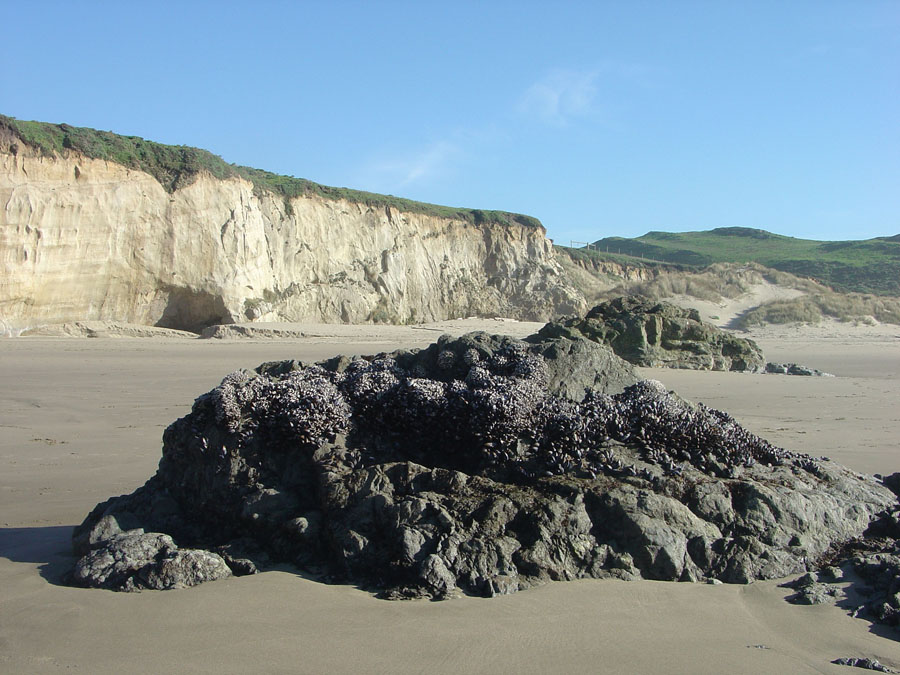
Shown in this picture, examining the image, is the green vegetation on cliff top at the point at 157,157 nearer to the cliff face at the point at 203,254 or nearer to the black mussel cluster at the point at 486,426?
the cliff face at the point at 203,254

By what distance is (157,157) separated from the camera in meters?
25.5

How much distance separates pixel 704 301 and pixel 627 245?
5627cm

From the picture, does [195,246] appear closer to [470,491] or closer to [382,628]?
[470,491]

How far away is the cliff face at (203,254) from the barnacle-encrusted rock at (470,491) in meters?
20.2

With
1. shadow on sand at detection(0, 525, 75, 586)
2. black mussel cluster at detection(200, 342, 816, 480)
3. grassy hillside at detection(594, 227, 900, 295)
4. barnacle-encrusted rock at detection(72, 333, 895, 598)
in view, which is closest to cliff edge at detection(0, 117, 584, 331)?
shadow on sand at detection(0, 525, 75, 586)

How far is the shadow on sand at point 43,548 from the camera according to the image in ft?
14.4

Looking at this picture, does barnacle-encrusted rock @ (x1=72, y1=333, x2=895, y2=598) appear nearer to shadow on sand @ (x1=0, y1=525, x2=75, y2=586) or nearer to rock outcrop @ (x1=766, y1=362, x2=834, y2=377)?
shadow on sand @ (x1=0, y1=525, x2=75, y2=586)

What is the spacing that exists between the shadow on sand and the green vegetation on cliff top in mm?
20809

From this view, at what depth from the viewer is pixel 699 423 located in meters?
4.86

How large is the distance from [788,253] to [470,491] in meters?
81.0

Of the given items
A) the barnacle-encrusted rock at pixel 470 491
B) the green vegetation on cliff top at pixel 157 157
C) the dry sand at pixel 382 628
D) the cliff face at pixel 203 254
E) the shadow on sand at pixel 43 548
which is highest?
the green vegetation on cliff top at pixel 157 157

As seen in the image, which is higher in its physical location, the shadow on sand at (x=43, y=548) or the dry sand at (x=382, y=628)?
the dry sand at (x=382, y=628)

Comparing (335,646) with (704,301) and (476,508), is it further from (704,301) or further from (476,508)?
(704,301)

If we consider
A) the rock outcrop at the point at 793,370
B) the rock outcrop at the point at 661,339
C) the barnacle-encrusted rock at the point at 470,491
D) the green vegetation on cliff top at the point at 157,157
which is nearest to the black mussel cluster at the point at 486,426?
the barnacle-encrusted rock at the point at 470,491
